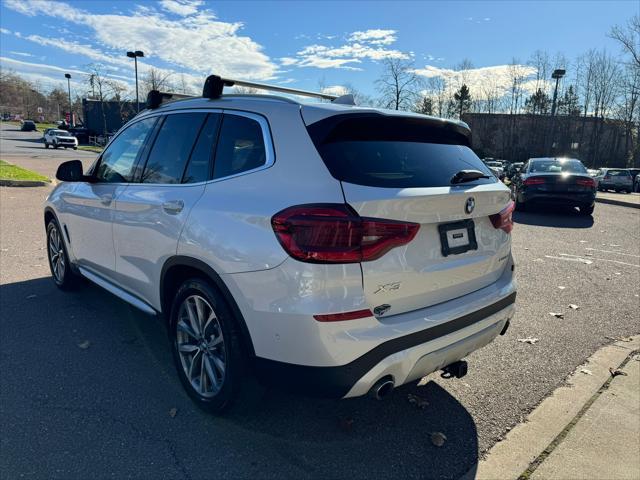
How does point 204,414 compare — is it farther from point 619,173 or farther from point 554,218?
point 619,173

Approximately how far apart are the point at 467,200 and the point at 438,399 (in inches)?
56.2

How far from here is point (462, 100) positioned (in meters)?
62.8

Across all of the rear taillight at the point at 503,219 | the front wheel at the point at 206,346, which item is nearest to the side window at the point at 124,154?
the front wheel at the point at 206,346

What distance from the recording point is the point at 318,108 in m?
2.57

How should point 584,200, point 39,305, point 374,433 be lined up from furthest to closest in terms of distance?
point 584,200
point 39,305
point 374,433

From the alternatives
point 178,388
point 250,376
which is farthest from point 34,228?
point 250,376

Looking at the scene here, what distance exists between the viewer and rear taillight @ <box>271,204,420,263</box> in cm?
219

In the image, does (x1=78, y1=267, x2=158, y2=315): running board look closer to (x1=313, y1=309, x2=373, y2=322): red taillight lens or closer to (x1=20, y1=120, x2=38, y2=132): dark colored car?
(x1=313, y1=309, x2=373, y2=322): red taillight lens

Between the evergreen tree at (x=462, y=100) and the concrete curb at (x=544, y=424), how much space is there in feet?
203

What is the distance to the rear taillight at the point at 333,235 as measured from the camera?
219 cm

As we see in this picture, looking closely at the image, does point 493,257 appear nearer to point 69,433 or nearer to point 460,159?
point 460,159

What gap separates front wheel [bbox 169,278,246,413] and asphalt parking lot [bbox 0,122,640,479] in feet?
0.47

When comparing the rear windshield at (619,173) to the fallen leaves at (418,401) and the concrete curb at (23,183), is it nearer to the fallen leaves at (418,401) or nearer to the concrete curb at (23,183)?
the concrete curb at (23,183)

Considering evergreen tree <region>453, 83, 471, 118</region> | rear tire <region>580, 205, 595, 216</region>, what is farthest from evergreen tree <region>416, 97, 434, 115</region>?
rear tire <region>580, 205, 595, 216</region>
